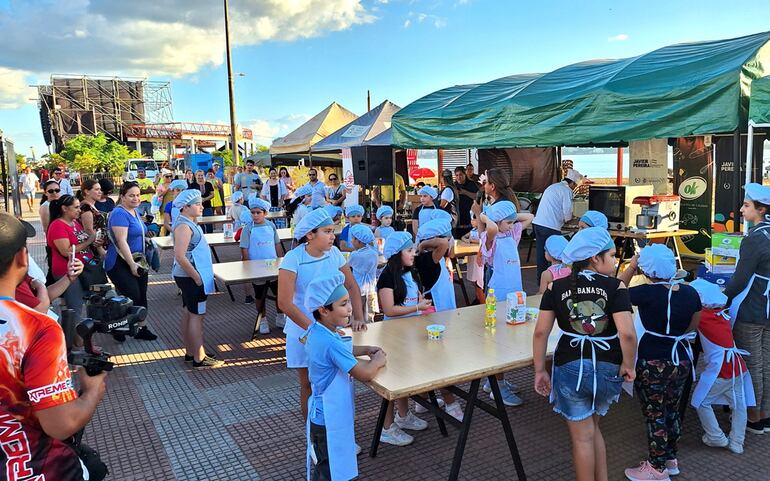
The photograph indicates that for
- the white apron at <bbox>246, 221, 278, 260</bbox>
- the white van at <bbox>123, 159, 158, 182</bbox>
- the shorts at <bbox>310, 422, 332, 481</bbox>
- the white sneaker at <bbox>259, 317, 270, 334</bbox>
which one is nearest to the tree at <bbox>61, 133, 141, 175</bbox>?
the white van at <bbox>123, 159, 158, 182</bbox>

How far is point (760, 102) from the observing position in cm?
475

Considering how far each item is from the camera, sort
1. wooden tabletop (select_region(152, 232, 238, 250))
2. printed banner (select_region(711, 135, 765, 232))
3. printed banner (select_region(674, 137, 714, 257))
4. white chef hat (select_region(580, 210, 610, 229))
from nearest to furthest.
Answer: white chef hat (select_region(580, 210, 610, 229)) < wooden tabletop (select_region(152, 232, 238, 250)) < printed banner (select_region(711, 135, 765, 232)) < printed banner (select_region(674, 137, 714, 257))

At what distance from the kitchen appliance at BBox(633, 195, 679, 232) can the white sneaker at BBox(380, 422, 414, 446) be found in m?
5.14

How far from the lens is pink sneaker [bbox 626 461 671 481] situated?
3.36 metres

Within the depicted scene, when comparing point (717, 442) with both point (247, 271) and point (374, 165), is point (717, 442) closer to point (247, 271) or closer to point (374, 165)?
point (247, 271)

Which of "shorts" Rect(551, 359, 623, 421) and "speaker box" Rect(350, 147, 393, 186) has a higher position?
"speaker box" Rect(350, 147, 393, 186)

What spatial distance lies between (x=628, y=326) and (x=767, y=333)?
72.0 inches

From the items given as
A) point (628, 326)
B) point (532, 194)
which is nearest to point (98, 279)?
point (628, 326)

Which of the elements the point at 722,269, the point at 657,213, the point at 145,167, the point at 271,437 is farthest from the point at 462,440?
the point at 145,167

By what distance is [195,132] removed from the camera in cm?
5841

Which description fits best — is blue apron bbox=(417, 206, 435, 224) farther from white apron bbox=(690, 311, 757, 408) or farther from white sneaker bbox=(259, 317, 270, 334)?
white apron bbox=(690, 311, 757, 408)

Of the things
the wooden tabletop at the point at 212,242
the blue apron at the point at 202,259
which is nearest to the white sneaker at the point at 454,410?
the blue apron at the point at 202,259

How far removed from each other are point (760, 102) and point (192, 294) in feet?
17.6

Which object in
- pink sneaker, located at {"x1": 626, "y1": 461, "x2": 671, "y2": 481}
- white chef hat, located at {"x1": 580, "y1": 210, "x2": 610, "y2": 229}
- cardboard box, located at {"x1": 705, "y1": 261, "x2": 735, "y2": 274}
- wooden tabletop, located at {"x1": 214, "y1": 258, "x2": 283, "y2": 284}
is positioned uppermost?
white chef hat, located at {"x1": 580, "y1": 210, "x2": 610, "y2": 229}
